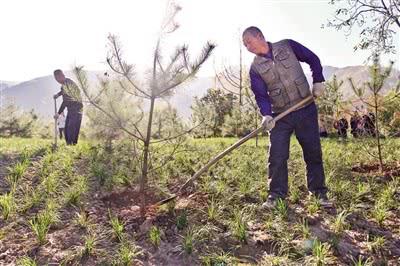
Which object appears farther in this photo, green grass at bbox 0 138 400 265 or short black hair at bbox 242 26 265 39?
short black hair at bbox 242 26 265 39

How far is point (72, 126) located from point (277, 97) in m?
6.03

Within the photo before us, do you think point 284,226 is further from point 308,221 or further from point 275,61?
point 275,61

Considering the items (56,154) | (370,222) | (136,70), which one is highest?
(136,70)

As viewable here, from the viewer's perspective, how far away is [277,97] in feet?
15.8

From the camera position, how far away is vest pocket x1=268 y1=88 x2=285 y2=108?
4.78 metres

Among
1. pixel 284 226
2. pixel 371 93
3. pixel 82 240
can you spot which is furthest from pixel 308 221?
pixel 371 93

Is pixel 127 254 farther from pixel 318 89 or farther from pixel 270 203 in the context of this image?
pixel 318 89

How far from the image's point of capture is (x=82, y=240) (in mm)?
4070

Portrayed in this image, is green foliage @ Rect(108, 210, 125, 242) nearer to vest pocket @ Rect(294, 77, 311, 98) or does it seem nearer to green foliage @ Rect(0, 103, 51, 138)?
vest pocket @ Rect(294, 77, 311, 98)

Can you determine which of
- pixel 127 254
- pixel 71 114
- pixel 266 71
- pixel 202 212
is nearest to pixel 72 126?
pixel 71 114

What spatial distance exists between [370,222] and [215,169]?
9.57ft

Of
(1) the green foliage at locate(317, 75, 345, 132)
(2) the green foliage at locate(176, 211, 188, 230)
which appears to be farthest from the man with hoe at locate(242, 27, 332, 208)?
(1) the green foliage at locate(317, 75, 345, 132)

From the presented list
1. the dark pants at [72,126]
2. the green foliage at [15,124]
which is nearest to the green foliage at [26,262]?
the dark pants at [72,126]

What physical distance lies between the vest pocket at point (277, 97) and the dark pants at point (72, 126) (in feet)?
18.7
